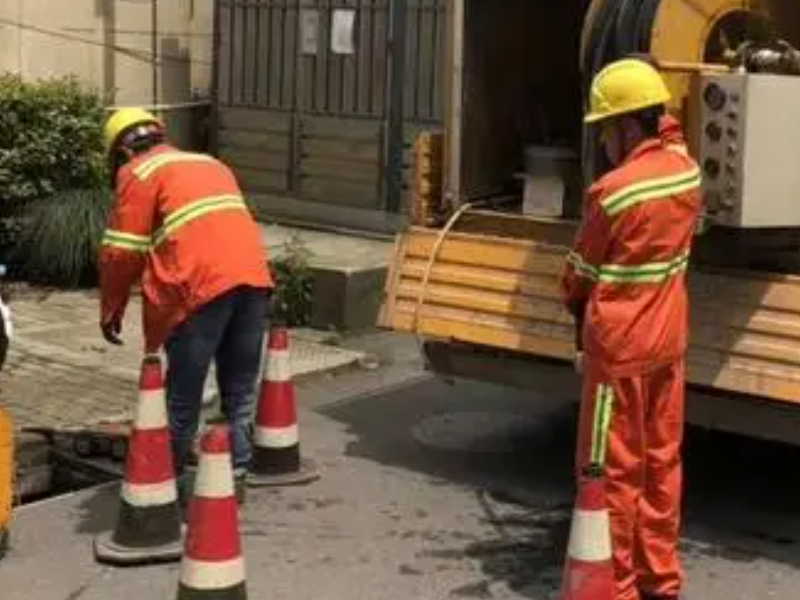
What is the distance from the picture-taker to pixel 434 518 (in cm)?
598

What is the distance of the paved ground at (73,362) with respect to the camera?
7.21m

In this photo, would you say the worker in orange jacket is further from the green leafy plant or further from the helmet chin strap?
the green leafy plant

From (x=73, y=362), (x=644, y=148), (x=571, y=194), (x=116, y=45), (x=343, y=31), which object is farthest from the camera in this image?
(x=116, y=45)

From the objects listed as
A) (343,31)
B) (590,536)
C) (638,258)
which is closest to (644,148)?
(638,258)

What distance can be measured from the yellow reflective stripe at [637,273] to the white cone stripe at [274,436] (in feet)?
6.56

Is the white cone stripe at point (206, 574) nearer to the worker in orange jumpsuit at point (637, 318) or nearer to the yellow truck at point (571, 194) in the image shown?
the worker in orange jumpsuit at point (637, 318)

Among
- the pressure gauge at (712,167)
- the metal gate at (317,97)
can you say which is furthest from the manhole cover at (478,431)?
the metal gate at (317,97)

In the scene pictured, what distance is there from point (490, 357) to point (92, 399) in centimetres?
210

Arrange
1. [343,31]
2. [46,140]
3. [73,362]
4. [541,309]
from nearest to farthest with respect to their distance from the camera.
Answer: [541,309] < [73,362] < [46,140] < [343,31]

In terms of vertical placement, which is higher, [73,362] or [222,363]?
[222,363]

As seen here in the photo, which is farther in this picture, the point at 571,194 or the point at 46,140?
the point at 46,140

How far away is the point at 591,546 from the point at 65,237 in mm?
6291

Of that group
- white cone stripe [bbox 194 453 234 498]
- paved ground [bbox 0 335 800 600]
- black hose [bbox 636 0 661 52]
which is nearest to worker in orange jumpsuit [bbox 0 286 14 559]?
paved ground [bbox 0 335 800 600]

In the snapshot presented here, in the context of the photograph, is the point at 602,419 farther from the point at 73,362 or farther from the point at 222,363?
the point at 73,362
